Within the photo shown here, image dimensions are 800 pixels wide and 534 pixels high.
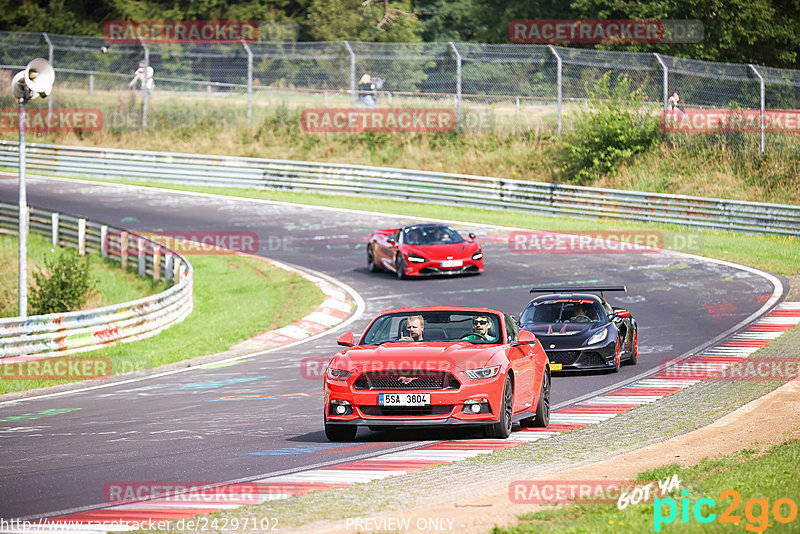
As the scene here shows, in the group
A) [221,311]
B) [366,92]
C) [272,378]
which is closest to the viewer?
[272,378]

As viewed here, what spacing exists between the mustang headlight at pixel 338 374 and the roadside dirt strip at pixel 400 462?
41.7 inches

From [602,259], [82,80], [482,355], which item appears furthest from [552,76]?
[482,355]

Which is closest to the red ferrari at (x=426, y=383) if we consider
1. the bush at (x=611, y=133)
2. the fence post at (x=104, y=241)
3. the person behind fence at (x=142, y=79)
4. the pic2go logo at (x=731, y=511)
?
the pic2go logo at (x=731, y=511)

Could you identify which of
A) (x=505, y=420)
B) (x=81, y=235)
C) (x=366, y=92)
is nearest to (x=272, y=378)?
(x=505, y=420)

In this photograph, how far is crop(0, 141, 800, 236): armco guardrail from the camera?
1358 inches

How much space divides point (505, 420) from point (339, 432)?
1.64 metres

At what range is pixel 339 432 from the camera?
11.6 metres

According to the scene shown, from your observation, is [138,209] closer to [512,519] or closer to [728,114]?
→ [728,114]

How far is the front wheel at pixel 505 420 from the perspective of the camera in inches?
445

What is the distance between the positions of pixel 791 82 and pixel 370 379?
28.3m

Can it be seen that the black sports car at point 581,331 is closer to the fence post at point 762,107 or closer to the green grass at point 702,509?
the green grass at point 702,509

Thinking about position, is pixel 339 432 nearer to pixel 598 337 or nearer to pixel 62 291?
pixel 598 337

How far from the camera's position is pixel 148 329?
73.8 feet

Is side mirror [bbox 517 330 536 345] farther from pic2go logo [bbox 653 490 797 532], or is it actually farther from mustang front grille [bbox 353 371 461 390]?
pic2go logo [bbox 653 490 797 532]
